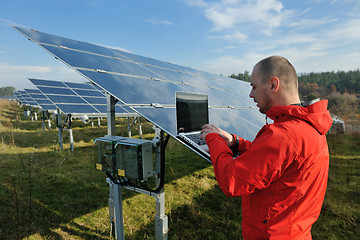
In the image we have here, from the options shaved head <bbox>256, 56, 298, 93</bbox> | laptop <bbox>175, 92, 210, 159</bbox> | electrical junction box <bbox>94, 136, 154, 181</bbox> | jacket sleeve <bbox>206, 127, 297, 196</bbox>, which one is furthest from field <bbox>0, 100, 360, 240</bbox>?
shaved head <bbox>256, 56, 298, 93</bbox>

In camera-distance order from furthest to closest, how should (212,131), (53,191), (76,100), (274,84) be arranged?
(76,100) < (53,191) < (212,131) < (274,84)

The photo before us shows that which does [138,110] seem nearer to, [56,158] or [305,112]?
[305,112]

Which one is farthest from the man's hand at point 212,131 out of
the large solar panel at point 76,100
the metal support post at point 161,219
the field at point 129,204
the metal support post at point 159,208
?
the large solar panel at point 76,100

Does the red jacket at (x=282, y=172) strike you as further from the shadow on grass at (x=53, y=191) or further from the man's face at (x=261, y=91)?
the shadow on grass at (x=53, y=191)

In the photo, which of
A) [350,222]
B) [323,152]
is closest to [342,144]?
[350,222]

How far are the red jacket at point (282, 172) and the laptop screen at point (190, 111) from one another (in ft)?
3.21

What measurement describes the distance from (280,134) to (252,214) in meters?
0.72

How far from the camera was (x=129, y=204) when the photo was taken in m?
5.62

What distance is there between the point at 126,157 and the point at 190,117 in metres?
1.19

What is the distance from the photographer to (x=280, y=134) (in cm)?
139

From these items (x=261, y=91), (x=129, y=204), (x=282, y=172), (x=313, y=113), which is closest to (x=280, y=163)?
(x=282, y=172)

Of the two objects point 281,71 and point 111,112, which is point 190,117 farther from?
point 111,112

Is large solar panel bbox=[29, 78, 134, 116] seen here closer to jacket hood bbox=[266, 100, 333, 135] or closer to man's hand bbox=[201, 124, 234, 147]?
man's hand bbox=[201, 124, 234, 147]

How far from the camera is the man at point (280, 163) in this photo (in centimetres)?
140
